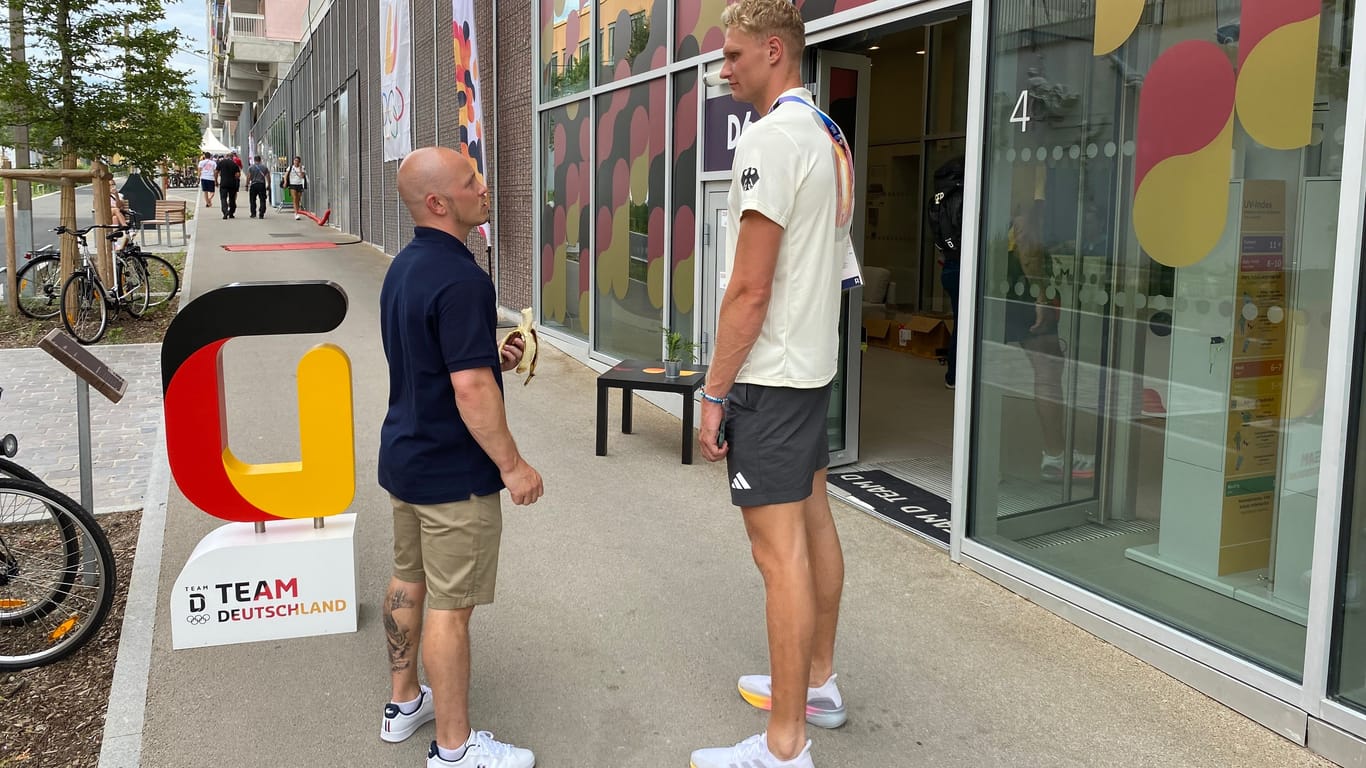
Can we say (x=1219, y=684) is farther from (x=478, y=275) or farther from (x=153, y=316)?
(x=153, y=316)

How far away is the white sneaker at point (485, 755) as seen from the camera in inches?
116

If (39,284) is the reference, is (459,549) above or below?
below

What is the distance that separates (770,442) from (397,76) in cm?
1733

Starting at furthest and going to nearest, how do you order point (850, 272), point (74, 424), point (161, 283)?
point (161, 283)
point (74, 424)
point (850, 272)

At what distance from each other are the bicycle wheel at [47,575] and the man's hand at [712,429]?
2.43m

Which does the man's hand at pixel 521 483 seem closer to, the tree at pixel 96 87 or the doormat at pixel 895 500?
the doormat at pixel 895 500

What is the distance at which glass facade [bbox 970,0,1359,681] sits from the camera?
3.38 meters

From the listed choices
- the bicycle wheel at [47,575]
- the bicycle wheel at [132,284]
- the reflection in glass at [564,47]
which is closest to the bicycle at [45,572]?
the bicycle wheel at [47,575]

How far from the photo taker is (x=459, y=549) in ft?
9.55

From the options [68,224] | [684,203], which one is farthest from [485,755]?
[68,224]

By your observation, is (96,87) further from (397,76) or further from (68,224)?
(397,76)

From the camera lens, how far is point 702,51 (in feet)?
25.0

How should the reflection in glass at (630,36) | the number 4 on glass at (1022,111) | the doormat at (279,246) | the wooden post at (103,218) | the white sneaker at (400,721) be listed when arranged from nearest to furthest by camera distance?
the white sneaker at (400,721) → the number 4 on glass at (1022,111) → the reflection in glass at (630,36) → the wooden post at (103,218) → the doormat at (279,246)

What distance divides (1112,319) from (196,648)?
367 cm
